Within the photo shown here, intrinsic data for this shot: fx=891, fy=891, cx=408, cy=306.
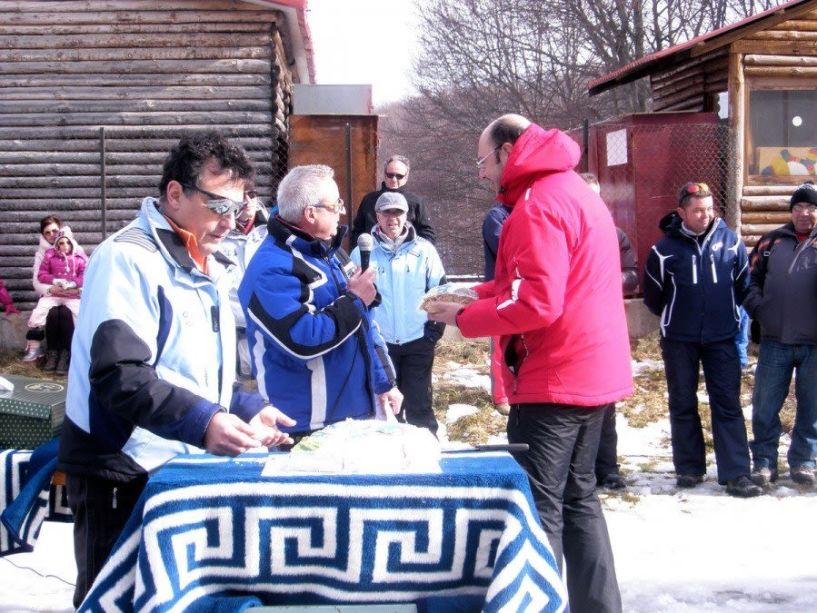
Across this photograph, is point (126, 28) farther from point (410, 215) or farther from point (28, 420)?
point (28, 420)

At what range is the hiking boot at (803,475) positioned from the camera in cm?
617

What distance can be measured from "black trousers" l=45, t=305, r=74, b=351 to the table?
8520 mm

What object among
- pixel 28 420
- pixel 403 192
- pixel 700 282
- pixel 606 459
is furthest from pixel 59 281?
pixel 28 420

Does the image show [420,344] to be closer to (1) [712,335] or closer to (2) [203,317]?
(1) [712,335]

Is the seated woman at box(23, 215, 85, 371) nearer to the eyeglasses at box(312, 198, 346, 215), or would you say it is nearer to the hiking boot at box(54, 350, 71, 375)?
the hiking boot at box(54, 350, 71, 375)

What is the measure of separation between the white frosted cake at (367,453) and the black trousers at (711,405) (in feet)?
12.9

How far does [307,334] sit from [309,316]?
75 mm

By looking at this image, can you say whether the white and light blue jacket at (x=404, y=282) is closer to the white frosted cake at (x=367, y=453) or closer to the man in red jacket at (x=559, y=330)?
the man in red jacket at (x=559, y=330)

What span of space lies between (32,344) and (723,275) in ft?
25.9

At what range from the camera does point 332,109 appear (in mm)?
12672

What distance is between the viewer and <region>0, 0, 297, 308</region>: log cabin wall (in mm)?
11461

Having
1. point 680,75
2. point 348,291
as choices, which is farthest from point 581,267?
point 680,75

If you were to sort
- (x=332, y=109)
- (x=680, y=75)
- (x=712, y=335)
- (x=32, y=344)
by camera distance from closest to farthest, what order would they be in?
(x=712, y=335) < (x=32, y=344) < (x=332, y=109) < (x=680, y=75)

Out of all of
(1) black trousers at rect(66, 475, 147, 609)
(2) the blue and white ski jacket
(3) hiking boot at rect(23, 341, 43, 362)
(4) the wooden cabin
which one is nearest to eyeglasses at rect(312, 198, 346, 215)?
(2) the blue and white ski jacket
